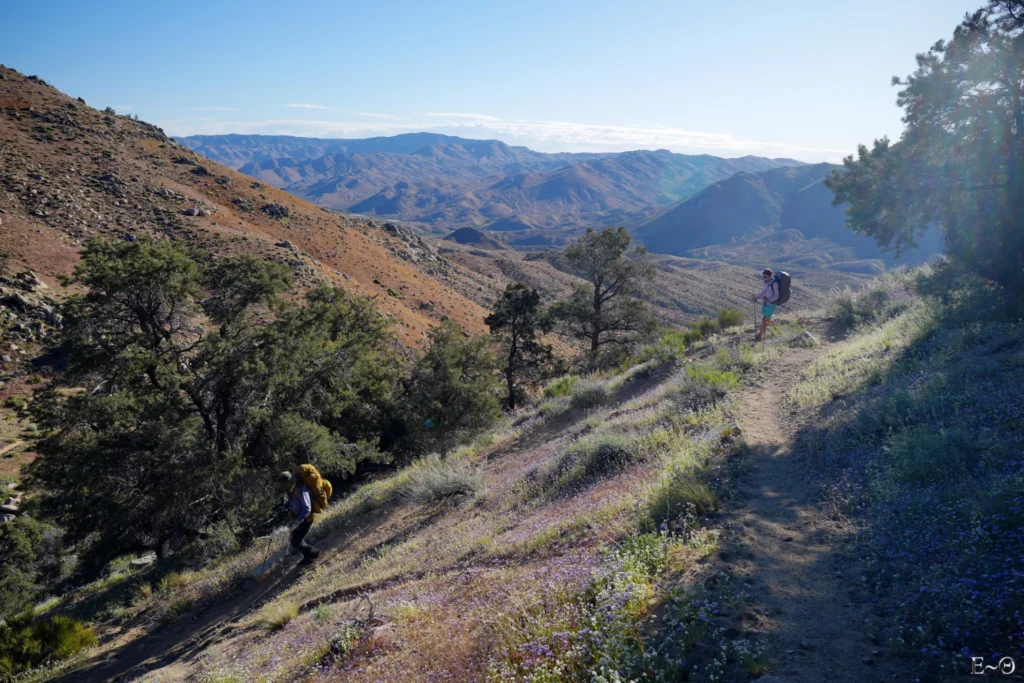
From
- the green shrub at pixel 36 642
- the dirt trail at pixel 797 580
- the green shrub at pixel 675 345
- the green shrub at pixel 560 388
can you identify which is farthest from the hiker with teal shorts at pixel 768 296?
the green shrub at pixel 36 642

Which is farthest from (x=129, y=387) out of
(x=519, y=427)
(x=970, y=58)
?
(x=970, y=58)

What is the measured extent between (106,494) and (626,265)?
911 inches

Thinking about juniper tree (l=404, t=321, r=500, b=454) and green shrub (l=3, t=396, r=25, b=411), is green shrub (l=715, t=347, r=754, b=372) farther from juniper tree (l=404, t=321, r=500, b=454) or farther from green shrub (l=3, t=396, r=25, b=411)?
green shrub (l=3, t=396, r=25, b=411)

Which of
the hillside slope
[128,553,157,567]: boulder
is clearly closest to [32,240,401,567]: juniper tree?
[128,553,157,567]: boulder

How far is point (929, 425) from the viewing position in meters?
5.79

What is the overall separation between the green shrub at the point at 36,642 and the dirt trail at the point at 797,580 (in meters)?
11.0

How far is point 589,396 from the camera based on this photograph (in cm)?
1459

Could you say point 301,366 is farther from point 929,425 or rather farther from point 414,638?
point 929,425

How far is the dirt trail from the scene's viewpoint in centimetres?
325

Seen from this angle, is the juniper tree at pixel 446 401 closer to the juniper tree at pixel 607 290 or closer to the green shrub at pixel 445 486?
the green shrub at pixel 445 486

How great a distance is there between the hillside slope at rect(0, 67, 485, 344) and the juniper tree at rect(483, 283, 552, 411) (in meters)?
16.0

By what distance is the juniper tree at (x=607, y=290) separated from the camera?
1048 inches

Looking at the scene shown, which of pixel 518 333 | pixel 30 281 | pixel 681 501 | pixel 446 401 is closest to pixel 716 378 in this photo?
pixel 681 501

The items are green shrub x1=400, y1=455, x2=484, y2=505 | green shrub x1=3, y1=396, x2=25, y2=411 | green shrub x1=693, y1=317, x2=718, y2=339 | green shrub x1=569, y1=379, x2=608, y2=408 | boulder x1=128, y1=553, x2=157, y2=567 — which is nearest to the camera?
green shrub x1=400, y1=455, x2=484, y2=505
